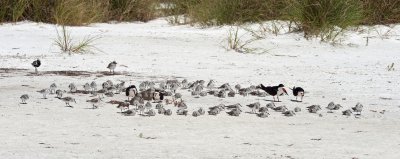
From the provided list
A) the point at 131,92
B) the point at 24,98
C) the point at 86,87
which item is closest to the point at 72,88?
the point at 86,87

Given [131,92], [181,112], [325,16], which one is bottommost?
[181,112]

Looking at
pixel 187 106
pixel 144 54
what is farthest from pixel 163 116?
pixel 144 54

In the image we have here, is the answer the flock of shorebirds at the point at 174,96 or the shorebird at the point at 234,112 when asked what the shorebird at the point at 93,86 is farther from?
the shorebird at the point at 234,112

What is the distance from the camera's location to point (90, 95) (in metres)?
6.31

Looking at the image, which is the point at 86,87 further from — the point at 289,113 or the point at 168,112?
the point at 289,113

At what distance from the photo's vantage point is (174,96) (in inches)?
252

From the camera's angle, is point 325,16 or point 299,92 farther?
point 325,16

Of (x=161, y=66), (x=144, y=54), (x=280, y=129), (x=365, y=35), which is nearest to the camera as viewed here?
(x=280, y=129)

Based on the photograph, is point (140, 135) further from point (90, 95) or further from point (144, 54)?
point (144, 54)

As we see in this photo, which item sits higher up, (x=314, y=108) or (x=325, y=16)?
(x=325, y=16)

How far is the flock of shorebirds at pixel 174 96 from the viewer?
18.0 ft

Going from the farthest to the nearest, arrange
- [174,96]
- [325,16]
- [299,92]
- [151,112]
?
[325,16] < [174,96] < [299,92] < [151,112]

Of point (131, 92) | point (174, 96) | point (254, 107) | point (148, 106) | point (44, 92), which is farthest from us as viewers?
point (174, 96)

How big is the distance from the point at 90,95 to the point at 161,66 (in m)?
2.36
